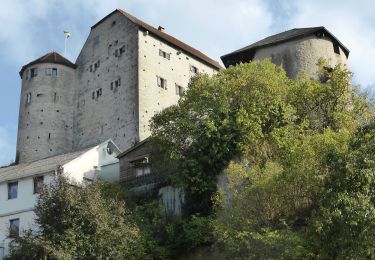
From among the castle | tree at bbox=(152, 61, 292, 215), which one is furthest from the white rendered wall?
tree at bbox=(152, 61, 292, 215)

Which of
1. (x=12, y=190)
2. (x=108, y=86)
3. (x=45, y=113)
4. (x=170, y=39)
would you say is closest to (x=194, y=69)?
(x=170, y=39)

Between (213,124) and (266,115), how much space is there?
2847mm

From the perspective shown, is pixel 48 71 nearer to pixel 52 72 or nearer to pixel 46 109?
pixel 52 72

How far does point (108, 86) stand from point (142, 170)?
22651 mm

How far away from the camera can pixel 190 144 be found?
108 ft

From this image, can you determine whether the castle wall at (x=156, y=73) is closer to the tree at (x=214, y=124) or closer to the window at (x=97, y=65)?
the window at (x=97, y=65)

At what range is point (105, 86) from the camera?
58.1 meters

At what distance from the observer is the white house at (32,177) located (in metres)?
36.4

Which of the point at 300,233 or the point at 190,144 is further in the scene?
the point at 190,144

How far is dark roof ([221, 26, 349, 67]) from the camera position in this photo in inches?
1689

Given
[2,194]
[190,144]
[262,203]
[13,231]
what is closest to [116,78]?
[2,194]

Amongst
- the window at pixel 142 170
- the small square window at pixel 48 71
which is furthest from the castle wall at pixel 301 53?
the small square window at pixel 48 71

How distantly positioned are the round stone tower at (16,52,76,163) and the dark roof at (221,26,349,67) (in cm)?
2230

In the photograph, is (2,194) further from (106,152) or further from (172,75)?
(172,75)
